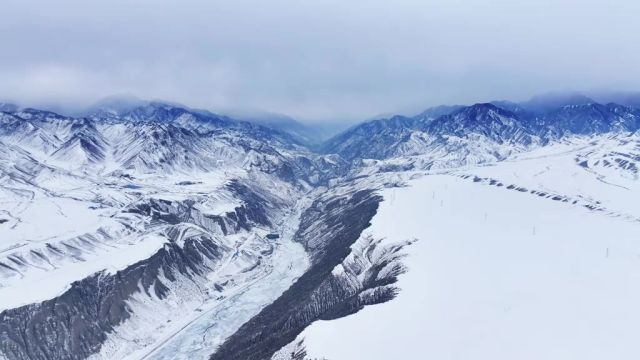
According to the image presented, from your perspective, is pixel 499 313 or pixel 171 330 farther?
pixel 171 330

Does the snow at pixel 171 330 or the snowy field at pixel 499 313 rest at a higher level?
the snowy field at pixel 499 313

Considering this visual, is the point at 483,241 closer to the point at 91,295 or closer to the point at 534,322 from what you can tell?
the point at 534,322

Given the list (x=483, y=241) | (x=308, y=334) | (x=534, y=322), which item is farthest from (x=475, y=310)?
(x=483, y=241)

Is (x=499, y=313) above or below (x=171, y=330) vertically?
above

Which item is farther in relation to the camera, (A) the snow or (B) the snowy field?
(A) the snow

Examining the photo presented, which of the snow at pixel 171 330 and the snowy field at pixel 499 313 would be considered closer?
the snowy field at pixel 499 313

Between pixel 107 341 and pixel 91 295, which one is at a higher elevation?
pixel 91 295

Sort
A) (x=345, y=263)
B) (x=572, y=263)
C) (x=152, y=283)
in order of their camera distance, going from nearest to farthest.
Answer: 1. (x=572, y=263)
2. (x=345, y=263)
3. (x=152, y=283)

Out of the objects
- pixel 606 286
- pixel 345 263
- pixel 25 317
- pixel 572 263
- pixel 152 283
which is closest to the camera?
pixel 606 286

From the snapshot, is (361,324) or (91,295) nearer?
(361,324)

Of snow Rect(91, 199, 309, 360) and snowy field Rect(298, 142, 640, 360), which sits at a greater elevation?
snowy field Rect(298, 142, 640, 360)
